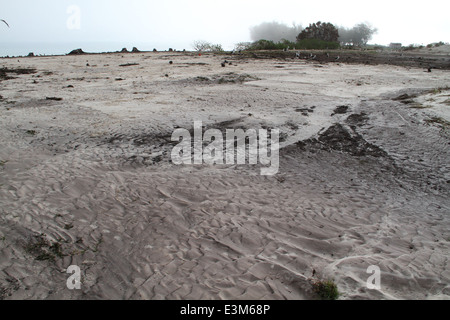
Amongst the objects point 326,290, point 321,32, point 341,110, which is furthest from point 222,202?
point 321,32

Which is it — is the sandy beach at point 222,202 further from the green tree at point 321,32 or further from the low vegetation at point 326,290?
the green tree at point 321,32

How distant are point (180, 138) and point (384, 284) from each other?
4.99 meters

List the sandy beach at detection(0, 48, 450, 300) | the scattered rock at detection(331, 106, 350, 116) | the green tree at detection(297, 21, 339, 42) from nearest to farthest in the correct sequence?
the sandy beach at detection(0, 48, 450, 300), the scattered rock at detection(331, 106, 350, 116), the green tree at detection(297, 21, 339, 42)

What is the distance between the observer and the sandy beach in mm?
A: 3197

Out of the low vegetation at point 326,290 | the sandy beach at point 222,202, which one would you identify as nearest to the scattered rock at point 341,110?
the sandy beach at point 222,202

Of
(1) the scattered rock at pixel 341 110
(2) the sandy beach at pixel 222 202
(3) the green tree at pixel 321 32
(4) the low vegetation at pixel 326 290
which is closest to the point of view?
(4) the low vegetation at pixel 326 290

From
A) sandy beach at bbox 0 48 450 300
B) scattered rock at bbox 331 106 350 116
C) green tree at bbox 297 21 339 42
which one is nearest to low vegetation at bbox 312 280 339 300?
sandy beach at bbox 0 48 450 300

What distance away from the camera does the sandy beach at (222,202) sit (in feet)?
10.5

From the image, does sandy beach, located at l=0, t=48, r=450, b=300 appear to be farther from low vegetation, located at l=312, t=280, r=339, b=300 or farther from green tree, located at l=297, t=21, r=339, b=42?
green tree, located at l=297, t=21, r=339, b=42

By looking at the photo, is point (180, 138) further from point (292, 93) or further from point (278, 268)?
point (292, 93)

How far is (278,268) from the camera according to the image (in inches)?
131

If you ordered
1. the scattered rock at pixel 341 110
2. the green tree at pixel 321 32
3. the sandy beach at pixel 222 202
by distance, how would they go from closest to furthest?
1. the sandy beach at pixel 222 202
2. the scattered rock at pixel 341 110
3. the green tree at pixel 321 32

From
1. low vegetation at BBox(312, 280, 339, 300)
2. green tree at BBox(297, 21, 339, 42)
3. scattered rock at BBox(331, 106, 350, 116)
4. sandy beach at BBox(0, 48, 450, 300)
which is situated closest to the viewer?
low vegetation at BBox(312, 280, 339, 300)
